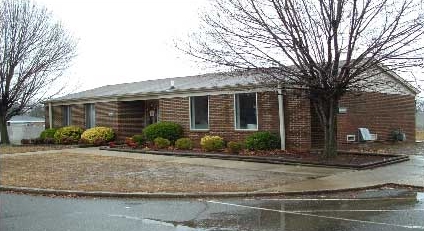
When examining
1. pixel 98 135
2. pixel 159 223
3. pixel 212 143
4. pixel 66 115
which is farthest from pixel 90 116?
pixel 159 223

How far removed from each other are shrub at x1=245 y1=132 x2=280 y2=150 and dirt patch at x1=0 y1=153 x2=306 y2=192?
376cm

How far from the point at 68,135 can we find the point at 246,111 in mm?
12489

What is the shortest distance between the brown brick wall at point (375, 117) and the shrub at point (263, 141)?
1.51 m

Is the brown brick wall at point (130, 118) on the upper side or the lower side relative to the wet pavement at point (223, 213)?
upper

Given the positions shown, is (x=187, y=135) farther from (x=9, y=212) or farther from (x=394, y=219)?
(x=394, y=219)

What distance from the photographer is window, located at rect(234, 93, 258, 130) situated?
68.6ft

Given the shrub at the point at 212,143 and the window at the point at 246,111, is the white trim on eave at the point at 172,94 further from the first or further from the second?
A: the shrub at the point at 212,143

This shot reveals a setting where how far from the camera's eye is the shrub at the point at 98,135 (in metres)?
27.1

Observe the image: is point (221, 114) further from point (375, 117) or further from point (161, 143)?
point (375, 117)

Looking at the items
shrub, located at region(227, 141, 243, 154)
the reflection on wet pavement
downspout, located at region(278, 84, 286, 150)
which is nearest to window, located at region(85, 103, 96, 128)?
shrub, located at region(227, 141, 243, 154)

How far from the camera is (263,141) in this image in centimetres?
1941

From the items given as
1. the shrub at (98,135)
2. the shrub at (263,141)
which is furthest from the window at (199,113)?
the shrub at (98,135)

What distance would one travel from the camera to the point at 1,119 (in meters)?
31.8

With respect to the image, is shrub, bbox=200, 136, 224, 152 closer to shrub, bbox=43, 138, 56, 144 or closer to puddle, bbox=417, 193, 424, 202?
puddle, bbox=417, 193, 424, 202
